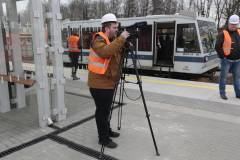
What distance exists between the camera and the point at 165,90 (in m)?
7.19

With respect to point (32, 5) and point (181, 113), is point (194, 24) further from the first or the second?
point (32, 5)

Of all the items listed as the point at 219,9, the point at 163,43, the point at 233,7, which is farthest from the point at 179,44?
the point at 219,9

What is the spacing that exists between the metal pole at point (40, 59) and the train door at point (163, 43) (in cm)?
731

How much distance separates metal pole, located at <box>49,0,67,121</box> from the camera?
437 cm

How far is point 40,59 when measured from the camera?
4254 millimetres

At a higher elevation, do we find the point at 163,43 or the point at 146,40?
the point at 146,40

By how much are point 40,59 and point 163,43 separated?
7.94 metres

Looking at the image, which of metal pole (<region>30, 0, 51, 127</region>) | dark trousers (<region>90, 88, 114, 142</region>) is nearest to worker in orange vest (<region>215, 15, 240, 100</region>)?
dark trousers (<region>90, 88, 114, 142</region>)

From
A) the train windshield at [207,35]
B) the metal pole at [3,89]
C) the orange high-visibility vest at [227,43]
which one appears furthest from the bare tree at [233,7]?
the metal pole at [3,89]

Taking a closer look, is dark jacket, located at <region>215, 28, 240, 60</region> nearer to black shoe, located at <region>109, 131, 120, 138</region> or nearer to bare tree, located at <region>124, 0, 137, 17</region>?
black shoe, located at <region>109, 131, 120, 138</region>

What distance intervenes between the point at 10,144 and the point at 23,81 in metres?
1.25

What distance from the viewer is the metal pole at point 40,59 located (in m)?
4.08

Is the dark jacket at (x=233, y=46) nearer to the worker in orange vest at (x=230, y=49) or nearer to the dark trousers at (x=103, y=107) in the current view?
the worker in orange vest at (x=230, y=49)

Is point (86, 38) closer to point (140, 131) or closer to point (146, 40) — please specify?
point (146, 40)
